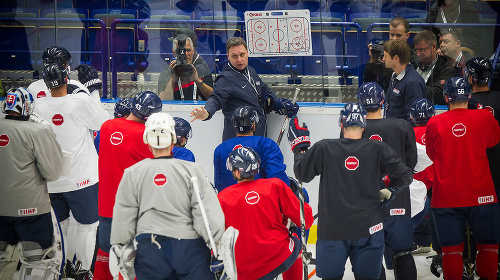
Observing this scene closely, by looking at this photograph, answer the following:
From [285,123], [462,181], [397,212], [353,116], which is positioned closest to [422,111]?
[462,181]

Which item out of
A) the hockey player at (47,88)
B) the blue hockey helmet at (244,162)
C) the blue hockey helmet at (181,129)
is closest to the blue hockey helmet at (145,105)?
the blue hockey helmet at (181,129)

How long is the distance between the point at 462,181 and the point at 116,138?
2.45 meters

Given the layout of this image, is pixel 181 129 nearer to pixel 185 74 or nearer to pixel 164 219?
pixel 164 219

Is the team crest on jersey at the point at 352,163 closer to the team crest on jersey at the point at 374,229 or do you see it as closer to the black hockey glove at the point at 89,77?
the team crest on jersey at the point at 374,229

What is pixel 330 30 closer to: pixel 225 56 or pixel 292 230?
pixel 225 56

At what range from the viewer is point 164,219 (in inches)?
149

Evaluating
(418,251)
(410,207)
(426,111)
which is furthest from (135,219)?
(418,251)

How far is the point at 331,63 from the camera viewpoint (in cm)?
649

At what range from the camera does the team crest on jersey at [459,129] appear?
16.3 ft

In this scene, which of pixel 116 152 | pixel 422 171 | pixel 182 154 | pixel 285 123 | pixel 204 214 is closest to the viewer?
pixel 204 214

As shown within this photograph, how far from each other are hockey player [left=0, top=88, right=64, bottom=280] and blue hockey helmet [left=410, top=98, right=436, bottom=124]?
2660mm

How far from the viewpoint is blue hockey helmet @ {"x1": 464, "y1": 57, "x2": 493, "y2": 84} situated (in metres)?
5.53

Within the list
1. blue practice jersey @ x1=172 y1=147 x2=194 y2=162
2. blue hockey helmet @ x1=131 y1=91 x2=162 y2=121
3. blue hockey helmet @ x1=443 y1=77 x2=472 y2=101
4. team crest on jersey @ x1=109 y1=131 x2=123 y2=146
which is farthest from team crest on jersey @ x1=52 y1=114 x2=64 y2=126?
blue hockey helmet @ x1=443 y1=77 x2=472 y2=101

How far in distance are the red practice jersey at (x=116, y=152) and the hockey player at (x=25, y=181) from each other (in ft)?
1.06
